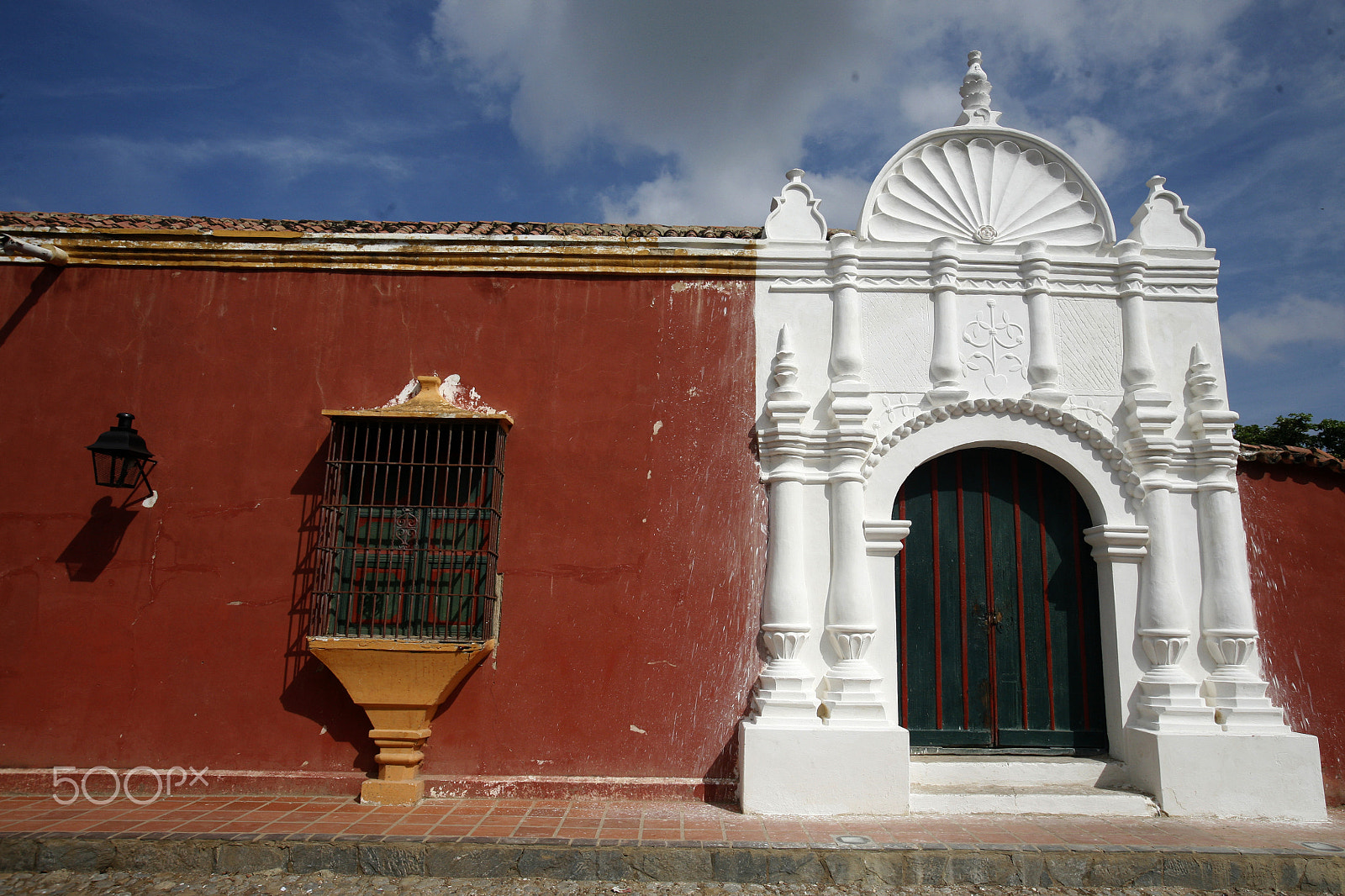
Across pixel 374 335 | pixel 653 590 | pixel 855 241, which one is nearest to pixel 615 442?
pixel 653 590

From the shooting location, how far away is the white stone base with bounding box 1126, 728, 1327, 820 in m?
5.01

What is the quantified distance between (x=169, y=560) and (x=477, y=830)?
9.09ft

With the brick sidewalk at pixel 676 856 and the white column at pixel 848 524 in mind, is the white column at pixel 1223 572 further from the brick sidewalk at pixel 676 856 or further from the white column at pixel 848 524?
the white column at pixel 848 524

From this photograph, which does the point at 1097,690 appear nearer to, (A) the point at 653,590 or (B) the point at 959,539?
(B) the point at 959,539

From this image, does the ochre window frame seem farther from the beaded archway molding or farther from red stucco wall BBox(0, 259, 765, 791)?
the beaded archway molding

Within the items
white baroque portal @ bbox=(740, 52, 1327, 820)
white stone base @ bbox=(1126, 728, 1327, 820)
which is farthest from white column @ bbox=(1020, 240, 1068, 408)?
white stone base @ bbox=(1126, 728, 1327, 820)

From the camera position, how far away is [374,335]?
5.81 meters

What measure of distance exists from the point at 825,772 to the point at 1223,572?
2.91 m

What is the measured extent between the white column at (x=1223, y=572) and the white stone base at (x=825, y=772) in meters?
2.11

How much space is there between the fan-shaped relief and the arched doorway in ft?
5.24

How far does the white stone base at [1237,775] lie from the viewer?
16.4 ft

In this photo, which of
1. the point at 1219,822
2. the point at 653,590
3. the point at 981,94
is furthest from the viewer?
the point at 981,94

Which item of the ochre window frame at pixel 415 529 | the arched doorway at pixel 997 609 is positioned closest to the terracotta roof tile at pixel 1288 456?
the arched doorway at pixel 997 609

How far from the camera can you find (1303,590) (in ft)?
18.3
